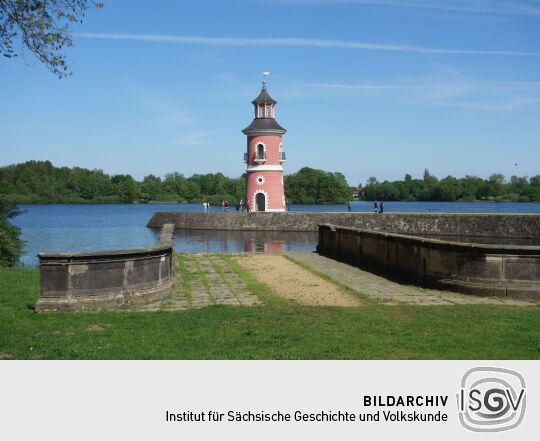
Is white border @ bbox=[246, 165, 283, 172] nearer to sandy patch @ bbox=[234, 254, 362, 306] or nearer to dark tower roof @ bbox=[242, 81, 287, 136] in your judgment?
dark tower roof @ bbox=[242, 81, 287, 136]

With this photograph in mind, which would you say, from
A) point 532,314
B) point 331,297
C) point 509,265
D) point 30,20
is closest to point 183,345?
point 331,297

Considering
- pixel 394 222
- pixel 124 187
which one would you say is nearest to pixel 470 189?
pixel 124 187

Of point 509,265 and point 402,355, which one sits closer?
point 402,355

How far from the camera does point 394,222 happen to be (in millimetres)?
46344

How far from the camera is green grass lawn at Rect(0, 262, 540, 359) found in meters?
5.74

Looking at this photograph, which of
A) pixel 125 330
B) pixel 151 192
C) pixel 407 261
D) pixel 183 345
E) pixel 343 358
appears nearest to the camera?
pixel 343 358

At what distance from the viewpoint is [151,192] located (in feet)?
487

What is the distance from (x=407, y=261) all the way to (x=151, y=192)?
141 metres

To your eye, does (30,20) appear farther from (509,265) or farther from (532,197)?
(532,197)

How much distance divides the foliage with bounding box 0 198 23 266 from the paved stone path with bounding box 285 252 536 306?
11361 mm

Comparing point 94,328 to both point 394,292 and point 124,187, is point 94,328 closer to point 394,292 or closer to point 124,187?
point 394,292

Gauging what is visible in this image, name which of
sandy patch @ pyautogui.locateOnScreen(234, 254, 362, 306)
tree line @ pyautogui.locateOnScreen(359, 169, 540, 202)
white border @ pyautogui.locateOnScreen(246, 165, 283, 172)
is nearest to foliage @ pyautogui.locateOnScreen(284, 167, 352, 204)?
tree line @ pyautogui.locateOnScreen(359, 169, 540, 202)

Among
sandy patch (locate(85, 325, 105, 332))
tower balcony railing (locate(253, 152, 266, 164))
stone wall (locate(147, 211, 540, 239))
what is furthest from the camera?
tower balcony railing (locate(253, 152, 266, 164))

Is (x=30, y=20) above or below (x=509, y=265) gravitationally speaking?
above
